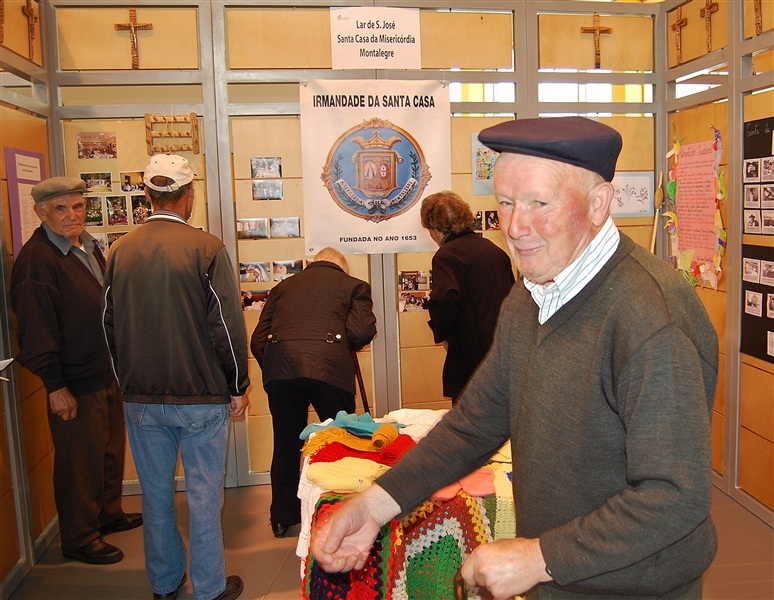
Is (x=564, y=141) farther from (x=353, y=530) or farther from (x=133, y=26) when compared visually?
(x=133, y=26)

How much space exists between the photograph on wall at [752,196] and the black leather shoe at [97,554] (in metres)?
3.46

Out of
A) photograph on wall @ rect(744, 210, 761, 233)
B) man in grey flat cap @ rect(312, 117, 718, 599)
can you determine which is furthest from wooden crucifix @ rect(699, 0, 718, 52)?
man in grey flat cap @ rect(312, 117, 718, 599)

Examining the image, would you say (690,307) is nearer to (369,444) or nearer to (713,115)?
(369,444)

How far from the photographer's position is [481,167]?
442 cm

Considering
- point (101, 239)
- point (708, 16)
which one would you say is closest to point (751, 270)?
point (708, 16)

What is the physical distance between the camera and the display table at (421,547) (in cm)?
187

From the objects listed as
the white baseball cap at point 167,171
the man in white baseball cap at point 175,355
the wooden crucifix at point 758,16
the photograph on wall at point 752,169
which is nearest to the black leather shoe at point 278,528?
the man in white baseball cap at point 175,355

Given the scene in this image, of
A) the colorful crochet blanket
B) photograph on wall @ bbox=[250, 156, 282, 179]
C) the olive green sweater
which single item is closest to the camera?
the olive green sweater

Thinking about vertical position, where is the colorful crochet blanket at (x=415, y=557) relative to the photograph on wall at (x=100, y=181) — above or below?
below

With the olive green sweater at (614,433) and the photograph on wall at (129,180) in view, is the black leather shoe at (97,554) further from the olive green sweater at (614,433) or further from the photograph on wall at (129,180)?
the olive green sweater at (614,433)

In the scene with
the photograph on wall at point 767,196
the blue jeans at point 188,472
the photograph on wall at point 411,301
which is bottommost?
the blue jeans at point 188,472

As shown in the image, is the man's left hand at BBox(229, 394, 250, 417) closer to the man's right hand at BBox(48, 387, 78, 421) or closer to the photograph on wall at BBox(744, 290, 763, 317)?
the man's right hand at BBox(48, 387, 78, 421)

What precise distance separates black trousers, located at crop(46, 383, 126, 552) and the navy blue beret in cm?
273

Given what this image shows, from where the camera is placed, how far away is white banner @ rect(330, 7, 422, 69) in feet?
13.7
